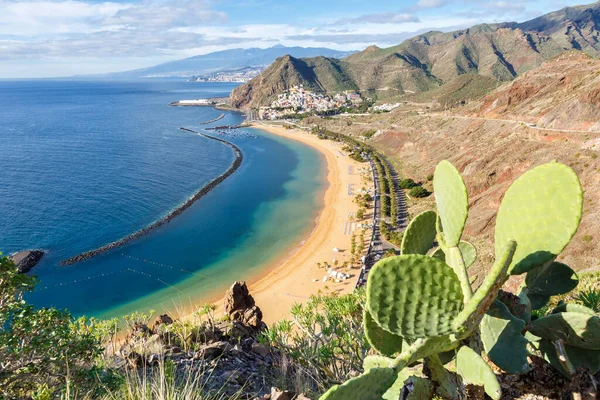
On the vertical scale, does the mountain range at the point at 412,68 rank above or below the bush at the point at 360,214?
above

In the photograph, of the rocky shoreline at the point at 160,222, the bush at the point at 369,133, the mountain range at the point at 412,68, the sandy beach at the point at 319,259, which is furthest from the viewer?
the mountain range at the point at 412,68

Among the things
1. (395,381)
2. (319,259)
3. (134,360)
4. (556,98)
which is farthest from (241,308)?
(556,98)

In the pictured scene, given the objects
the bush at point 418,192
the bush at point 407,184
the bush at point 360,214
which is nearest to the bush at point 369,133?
the bush at point 407,184

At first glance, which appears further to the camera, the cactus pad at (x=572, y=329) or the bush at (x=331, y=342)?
the bush at (x=331, y=342)

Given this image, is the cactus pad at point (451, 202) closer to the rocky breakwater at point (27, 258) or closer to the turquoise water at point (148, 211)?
the turquoise water at point (148, 211)

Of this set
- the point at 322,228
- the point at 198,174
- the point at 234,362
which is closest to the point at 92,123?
the point at 198,174

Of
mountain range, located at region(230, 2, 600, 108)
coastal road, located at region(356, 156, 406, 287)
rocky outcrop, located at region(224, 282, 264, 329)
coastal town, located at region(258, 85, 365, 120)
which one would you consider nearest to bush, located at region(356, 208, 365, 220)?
coastal road, located at region(356, 156, 406, 287)

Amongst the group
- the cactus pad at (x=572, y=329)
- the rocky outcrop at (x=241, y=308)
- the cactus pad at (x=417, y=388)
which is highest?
the cactus pad at (x=572, y=329)
